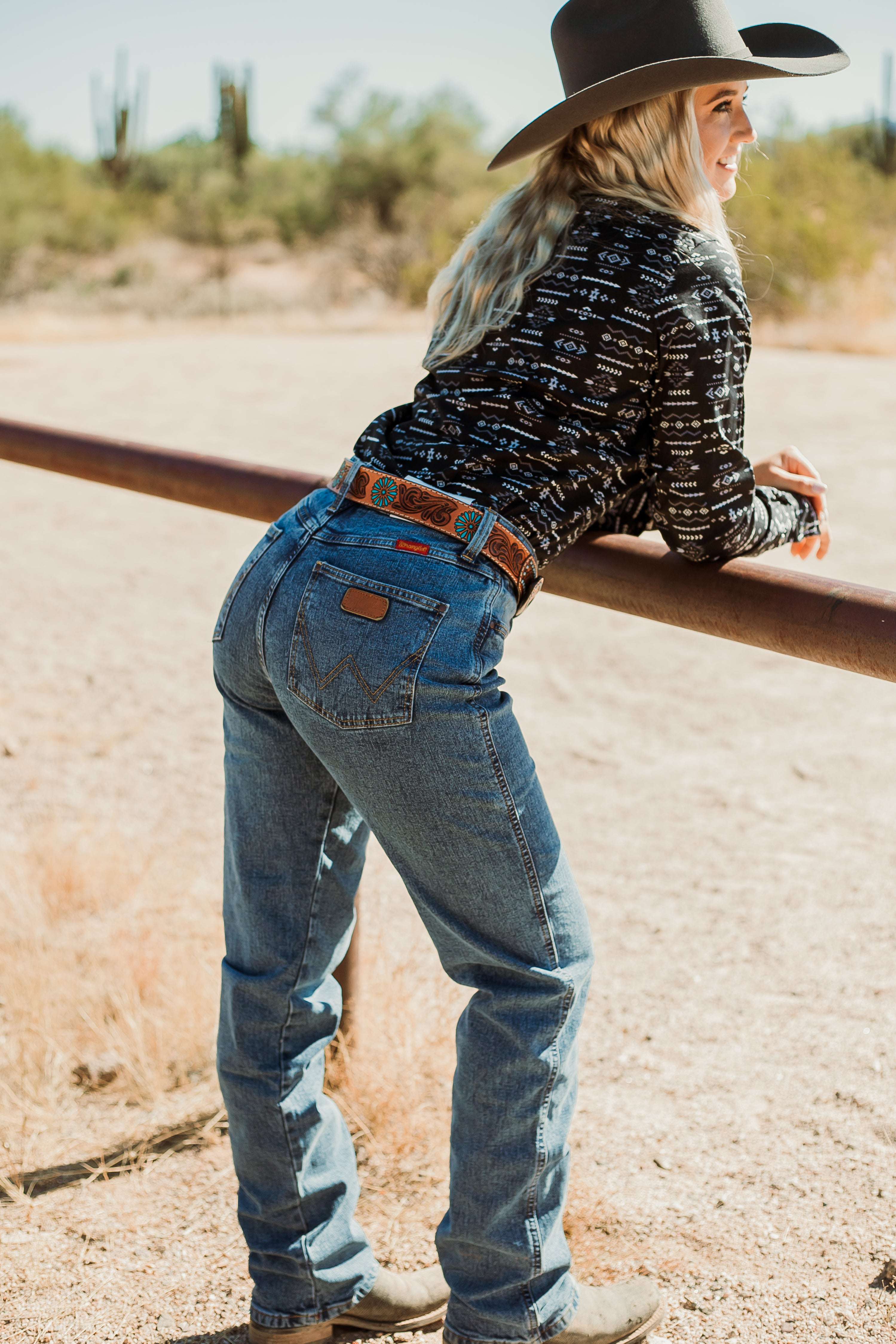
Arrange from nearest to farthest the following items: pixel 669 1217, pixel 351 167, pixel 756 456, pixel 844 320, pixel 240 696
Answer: pixel 240 696
pixel 669 1217
pixel 756 456
pixel 844 320
pixel 351 167

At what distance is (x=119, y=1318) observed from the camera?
1.69m

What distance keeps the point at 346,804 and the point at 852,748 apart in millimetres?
3274

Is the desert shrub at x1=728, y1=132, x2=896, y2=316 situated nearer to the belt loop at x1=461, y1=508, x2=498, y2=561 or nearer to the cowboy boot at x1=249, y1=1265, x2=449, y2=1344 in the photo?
the belt loop at x1=461, y1=508, x2=498, y2=561

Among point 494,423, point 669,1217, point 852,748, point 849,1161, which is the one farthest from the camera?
point 852,748

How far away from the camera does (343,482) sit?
4.47ft

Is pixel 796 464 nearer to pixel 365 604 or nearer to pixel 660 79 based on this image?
pixel 660 79

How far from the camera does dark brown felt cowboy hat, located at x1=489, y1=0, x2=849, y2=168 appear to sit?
1.36 metres

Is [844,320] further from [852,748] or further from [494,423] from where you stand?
[494,423]

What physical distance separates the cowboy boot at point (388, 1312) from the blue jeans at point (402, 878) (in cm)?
3

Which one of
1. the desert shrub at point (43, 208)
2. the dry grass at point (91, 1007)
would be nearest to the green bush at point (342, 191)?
the desert shrub at point (43, 208)

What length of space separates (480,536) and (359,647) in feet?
0.56

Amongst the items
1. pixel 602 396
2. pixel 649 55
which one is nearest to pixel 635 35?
pixel 649 55

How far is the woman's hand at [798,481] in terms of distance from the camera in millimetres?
1634

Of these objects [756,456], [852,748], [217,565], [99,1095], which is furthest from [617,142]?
[756,456]
